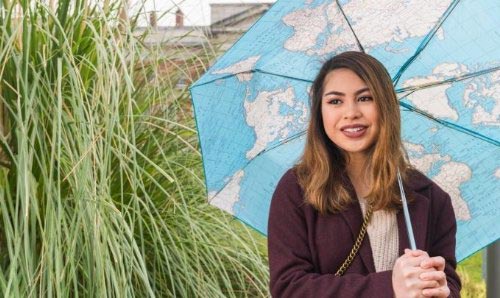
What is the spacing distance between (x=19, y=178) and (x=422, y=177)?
1621mm

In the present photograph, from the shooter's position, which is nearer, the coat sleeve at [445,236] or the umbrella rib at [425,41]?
the coat sleeve at [445,236]

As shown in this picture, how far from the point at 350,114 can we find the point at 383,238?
35 centimetres

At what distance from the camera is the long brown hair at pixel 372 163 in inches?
97.3

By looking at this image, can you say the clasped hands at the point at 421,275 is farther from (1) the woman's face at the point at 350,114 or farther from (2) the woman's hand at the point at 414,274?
(1) the woman's face at the point at 350,114

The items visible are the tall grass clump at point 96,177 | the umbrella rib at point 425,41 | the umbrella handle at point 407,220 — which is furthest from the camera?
the tall grass clump at point 96,177

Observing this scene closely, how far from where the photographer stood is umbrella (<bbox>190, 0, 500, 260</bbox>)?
2941 mm

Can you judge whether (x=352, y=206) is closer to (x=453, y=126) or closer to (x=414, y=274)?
(x=414, y=274)

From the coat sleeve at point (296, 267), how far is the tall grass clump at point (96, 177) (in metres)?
1.10

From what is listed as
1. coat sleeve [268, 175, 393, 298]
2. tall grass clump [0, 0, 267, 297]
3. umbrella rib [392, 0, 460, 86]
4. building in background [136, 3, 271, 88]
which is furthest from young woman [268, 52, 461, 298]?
building in background [136, 3, 271, 88]

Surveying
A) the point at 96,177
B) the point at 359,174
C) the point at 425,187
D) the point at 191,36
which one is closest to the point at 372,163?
the point at 359,174

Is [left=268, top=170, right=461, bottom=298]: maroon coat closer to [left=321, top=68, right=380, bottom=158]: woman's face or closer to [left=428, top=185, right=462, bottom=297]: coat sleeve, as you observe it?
[left=428, top=185, right=462, bottom=297]: coat sleeve

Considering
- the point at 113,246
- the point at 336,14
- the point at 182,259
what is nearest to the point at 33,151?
the point at 113,246

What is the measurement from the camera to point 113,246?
3543mm

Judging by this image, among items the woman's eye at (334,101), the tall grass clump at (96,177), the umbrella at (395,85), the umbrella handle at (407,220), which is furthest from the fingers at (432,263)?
the tall grass clump at (96,177)
